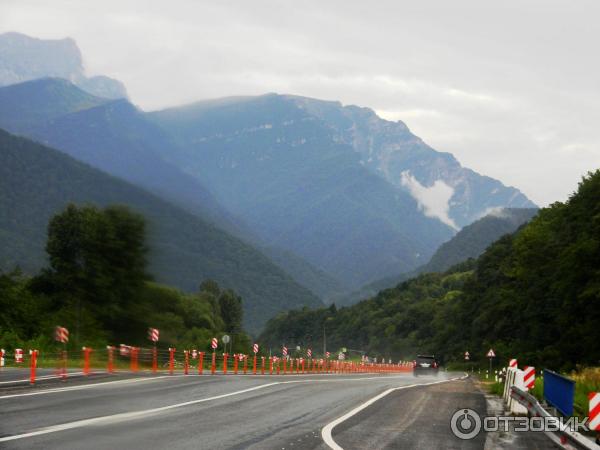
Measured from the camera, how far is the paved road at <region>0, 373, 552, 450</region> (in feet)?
46.8

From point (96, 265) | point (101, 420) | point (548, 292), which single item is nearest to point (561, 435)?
point (101, 420)

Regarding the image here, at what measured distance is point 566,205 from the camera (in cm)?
8975

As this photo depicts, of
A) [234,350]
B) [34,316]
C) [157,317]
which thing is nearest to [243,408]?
[157,317]

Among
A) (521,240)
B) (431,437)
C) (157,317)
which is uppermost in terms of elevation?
(521,240)

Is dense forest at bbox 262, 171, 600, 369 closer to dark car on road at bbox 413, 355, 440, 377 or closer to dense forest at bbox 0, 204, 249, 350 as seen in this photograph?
dark car on road at bbox 413, 355, 440, 377

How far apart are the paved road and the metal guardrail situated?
50.1 inches

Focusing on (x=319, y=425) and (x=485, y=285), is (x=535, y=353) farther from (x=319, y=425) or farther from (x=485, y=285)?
(x=319, y=425)

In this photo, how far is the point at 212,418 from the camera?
58.5 ft

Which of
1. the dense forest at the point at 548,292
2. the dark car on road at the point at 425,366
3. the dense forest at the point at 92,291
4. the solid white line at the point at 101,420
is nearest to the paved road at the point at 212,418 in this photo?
the solid white line at the point at 101,420

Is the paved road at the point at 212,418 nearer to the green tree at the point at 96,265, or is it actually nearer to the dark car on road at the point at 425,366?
the green tree at the point at 96,265

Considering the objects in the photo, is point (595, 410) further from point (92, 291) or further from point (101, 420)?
point (92, 291)

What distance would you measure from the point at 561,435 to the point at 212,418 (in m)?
5.98

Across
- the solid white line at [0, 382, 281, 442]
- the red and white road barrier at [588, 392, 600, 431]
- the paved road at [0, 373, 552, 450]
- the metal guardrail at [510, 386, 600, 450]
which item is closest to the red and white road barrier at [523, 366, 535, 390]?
the metal guardrail at [510, 386, 600, 450]

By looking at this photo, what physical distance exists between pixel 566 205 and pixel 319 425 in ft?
250
